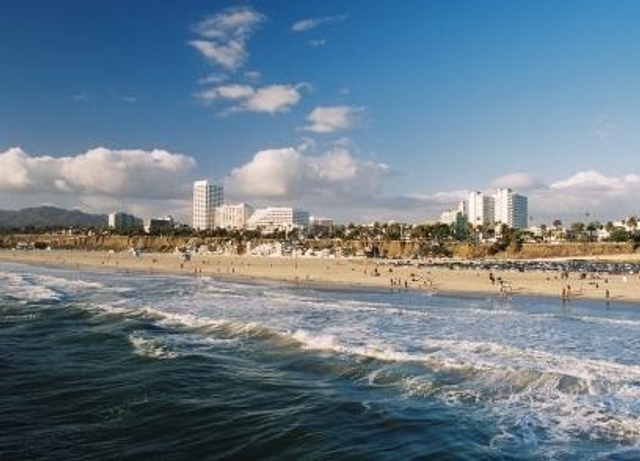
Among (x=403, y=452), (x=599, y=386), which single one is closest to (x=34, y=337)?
(x=403, y=452)

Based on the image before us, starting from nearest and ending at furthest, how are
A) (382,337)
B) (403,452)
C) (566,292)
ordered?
1. (403,452)
2. (382,337)
3. (566,292)

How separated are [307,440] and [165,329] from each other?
17533 mm

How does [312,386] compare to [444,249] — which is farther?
A: [444,249]

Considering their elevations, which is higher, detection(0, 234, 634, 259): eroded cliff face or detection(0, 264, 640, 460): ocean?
detection(0, 234, 634, 259): eroded cliff face

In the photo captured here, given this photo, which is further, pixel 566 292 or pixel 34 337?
pixel 566 292

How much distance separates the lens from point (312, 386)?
18.4m

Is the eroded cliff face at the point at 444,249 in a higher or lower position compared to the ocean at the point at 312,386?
higher

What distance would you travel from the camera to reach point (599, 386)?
1903 centimetres

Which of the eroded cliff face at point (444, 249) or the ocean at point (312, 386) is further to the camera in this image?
the eroded cliff face at point (444, 249)

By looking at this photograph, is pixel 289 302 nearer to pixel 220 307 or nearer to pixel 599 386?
pixel 220 307

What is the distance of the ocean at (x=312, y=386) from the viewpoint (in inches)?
513

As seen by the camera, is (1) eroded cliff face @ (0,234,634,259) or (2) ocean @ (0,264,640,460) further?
(1) eroded cliff face @ (0,234,634,259)

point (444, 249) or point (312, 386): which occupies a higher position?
point (444, 249)

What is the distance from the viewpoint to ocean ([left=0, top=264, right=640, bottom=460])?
42.8ft
